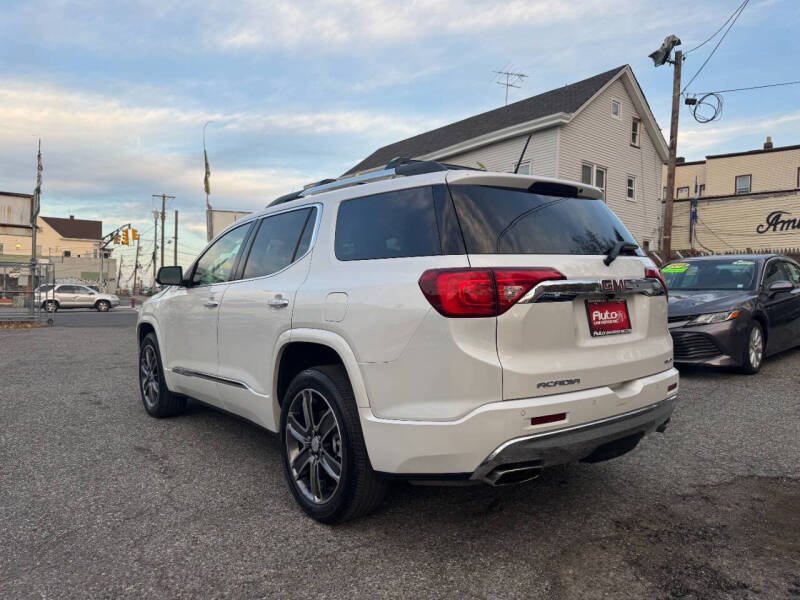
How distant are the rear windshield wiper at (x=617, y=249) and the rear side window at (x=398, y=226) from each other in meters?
0.86

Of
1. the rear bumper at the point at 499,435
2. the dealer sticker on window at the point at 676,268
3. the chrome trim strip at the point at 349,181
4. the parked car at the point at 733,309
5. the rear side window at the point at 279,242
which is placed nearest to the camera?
the rear bumper at the point at 499,435

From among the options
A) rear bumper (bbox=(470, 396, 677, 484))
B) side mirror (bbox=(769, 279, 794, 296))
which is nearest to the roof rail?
rear bumper (bbox=(470, 396, 677, 484))

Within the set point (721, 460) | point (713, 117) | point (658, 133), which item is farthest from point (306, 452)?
point (658, 133)

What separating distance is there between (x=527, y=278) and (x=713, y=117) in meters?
17.1

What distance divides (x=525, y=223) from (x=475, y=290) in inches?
22.3

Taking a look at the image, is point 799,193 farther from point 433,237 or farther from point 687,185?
point 433,237

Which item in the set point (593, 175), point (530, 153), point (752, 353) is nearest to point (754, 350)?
point (752, 353)

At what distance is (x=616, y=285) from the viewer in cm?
297

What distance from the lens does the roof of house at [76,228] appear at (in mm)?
78312

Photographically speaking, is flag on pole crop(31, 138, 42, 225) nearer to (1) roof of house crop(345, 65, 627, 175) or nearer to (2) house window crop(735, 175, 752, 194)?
(1) roof of house crop(345, 65, 627, 175)

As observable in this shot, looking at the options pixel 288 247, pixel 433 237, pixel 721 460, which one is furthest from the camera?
pixel 721 460

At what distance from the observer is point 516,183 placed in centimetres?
300

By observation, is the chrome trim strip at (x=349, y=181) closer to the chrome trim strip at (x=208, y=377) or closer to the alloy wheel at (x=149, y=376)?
the chrome trim strip at (x=208, y=377)

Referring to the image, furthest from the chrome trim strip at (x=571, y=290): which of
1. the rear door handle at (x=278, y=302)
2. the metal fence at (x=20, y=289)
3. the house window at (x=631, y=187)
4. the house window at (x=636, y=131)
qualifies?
the house window at (x=636, y=131)
